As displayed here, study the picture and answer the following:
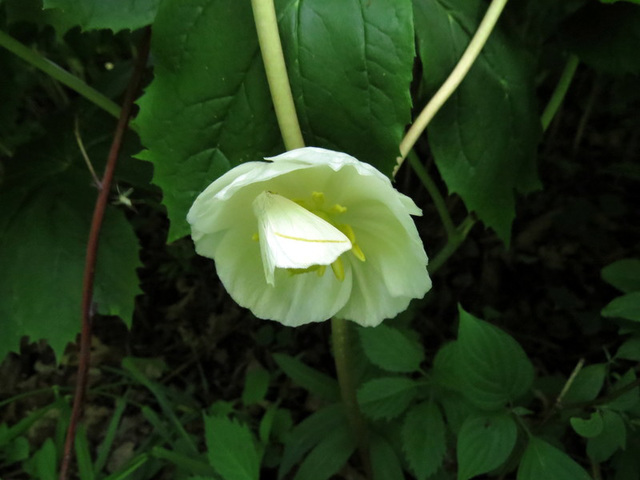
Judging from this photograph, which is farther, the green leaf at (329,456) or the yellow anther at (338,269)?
the green leaf at (329,456)

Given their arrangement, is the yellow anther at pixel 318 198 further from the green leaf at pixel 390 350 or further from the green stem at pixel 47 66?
the green stem at pixel 47 66

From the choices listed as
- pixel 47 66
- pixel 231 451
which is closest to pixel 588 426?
pixel 231 451

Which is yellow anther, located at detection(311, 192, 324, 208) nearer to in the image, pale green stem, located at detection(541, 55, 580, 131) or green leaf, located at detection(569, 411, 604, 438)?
green leaf, located at detection(569, 411, 604, 438)

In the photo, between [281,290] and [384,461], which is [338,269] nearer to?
[281,290]

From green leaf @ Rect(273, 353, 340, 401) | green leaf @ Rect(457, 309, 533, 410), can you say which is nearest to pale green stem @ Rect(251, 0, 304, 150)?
green leaf @ Rect(457, 309, 533, 410)

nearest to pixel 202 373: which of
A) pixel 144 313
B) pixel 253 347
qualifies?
pixel 253 347

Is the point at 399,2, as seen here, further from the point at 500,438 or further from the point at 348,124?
the point at 500,438

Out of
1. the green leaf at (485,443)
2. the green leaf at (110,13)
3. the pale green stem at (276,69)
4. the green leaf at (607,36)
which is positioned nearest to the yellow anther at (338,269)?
the pale green stem at (276,69)
